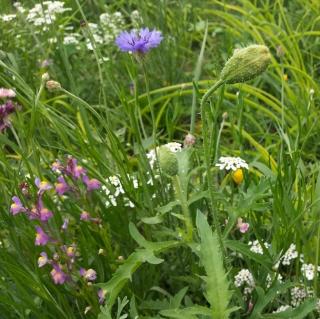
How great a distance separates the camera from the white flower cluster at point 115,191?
4.34ft

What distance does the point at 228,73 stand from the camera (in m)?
0.91

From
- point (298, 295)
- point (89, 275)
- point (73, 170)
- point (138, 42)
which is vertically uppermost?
point (138, 42)

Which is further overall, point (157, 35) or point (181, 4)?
point (181, 4)

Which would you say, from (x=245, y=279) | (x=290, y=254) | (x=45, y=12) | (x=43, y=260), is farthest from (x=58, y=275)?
(x=45, y=12)

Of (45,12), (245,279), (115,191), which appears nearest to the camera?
(245,279)

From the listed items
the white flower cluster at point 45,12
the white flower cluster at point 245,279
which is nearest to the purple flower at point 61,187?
the white flower cluster at point 245,279

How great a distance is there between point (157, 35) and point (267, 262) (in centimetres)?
49

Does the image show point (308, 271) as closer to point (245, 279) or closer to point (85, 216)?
point (245, 279)

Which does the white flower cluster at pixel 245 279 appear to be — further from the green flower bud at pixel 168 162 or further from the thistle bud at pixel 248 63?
the thistle bud at pixel 248 63

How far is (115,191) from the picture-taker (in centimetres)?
132

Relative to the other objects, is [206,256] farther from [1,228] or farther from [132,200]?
[1,228]

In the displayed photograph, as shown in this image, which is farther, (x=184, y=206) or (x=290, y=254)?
(x=290, y=254)

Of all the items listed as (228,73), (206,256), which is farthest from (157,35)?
(206,256)

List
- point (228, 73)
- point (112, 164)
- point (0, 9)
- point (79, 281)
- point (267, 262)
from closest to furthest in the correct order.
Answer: point (228, 73) < point (267, 262) < point (79, 281) < point (112, 164) < point (0, 9)
